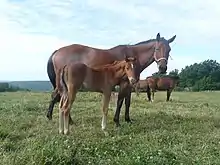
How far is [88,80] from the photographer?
28.5 feet

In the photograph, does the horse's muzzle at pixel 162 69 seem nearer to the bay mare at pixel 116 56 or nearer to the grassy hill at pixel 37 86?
the bay mare at pixel 116 56

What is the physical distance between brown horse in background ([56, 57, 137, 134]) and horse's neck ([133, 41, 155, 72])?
1583 millimetres

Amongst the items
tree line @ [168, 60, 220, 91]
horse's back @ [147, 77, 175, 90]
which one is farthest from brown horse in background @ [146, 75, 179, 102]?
tree line @ [168, 60, 220, 91]

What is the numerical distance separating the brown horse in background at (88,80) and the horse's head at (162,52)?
1.46 meters

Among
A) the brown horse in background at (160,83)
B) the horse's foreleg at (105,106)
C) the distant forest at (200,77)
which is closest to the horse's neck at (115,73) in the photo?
the horse's foreleg at (105,106)

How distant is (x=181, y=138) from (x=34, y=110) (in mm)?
6314

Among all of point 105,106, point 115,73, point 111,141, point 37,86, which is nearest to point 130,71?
point 115,73

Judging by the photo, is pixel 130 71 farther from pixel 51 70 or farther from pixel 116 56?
pixel 51 70

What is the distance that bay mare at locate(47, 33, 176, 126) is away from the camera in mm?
10016

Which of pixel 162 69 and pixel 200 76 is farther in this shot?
pixel 200 76

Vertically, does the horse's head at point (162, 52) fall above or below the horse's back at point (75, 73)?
above

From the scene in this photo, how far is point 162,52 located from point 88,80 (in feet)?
8.44

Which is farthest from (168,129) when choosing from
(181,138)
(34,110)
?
(34,110)

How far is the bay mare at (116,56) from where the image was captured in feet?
32.9
